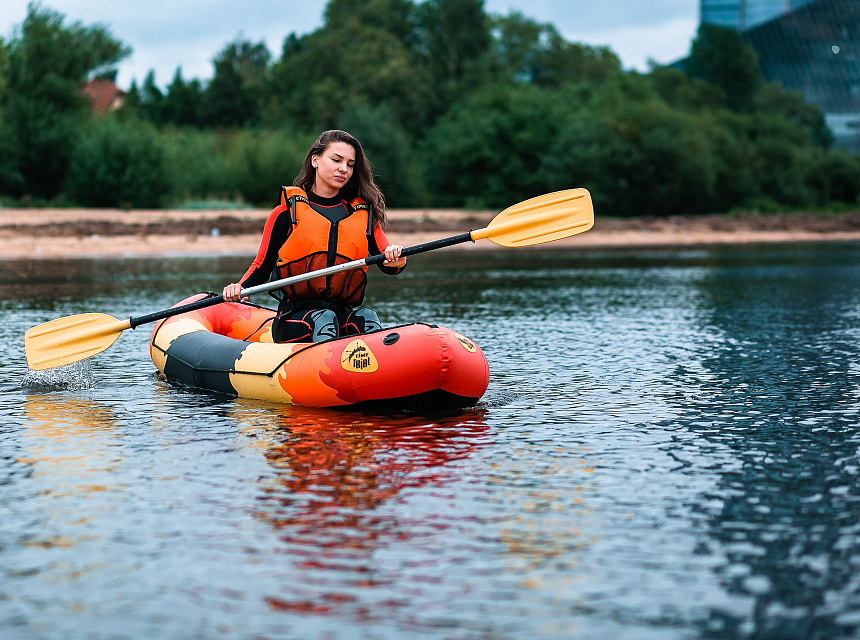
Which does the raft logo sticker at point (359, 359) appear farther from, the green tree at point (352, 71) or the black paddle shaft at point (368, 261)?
the green tree at point (352, 71)

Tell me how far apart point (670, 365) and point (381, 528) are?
479cm

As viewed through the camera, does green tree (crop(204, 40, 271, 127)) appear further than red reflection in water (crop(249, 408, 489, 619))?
Yes

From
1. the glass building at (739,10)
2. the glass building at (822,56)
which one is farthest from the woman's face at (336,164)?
the glass building at (739,10)

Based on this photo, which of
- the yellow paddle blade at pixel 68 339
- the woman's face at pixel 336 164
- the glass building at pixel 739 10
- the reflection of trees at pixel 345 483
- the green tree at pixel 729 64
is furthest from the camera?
the glass building at pixel 739 10

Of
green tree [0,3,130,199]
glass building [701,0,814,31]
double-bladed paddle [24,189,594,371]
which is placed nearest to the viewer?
double-bladed paddle [24,189,594,371]

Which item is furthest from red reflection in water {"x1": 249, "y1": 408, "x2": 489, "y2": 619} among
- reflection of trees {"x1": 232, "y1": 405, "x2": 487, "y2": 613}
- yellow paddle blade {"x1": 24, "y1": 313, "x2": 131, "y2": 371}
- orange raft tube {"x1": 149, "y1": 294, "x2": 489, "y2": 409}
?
yellow paddle blade {"x1": 24, "y1": 313, "x2": 131, "y2": 371}

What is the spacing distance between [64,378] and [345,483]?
3729 mm

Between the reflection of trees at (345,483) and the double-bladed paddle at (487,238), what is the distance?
142 centimetres

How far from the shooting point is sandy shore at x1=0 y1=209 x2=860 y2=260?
84.5 ft

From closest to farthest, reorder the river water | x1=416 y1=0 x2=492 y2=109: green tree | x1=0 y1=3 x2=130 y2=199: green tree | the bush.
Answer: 1. the river water
2. the bush
3. x1=0 y1=3 x2=130 y2=199: green tree
4. x1=416 y1=0 x2=492 y2=109: green tree

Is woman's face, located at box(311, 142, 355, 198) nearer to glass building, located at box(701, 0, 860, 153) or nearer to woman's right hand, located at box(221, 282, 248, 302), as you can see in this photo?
woman's right hand, located at box(221, 282, 248, 302)

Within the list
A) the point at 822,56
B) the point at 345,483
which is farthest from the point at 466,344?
the point at 822,56

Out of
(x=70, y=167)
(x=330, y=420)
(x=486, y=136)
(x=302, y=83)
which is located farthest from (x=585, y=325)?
(x=302, y=83)

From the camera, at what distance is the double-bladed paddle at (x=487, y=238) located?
7.47 meters
